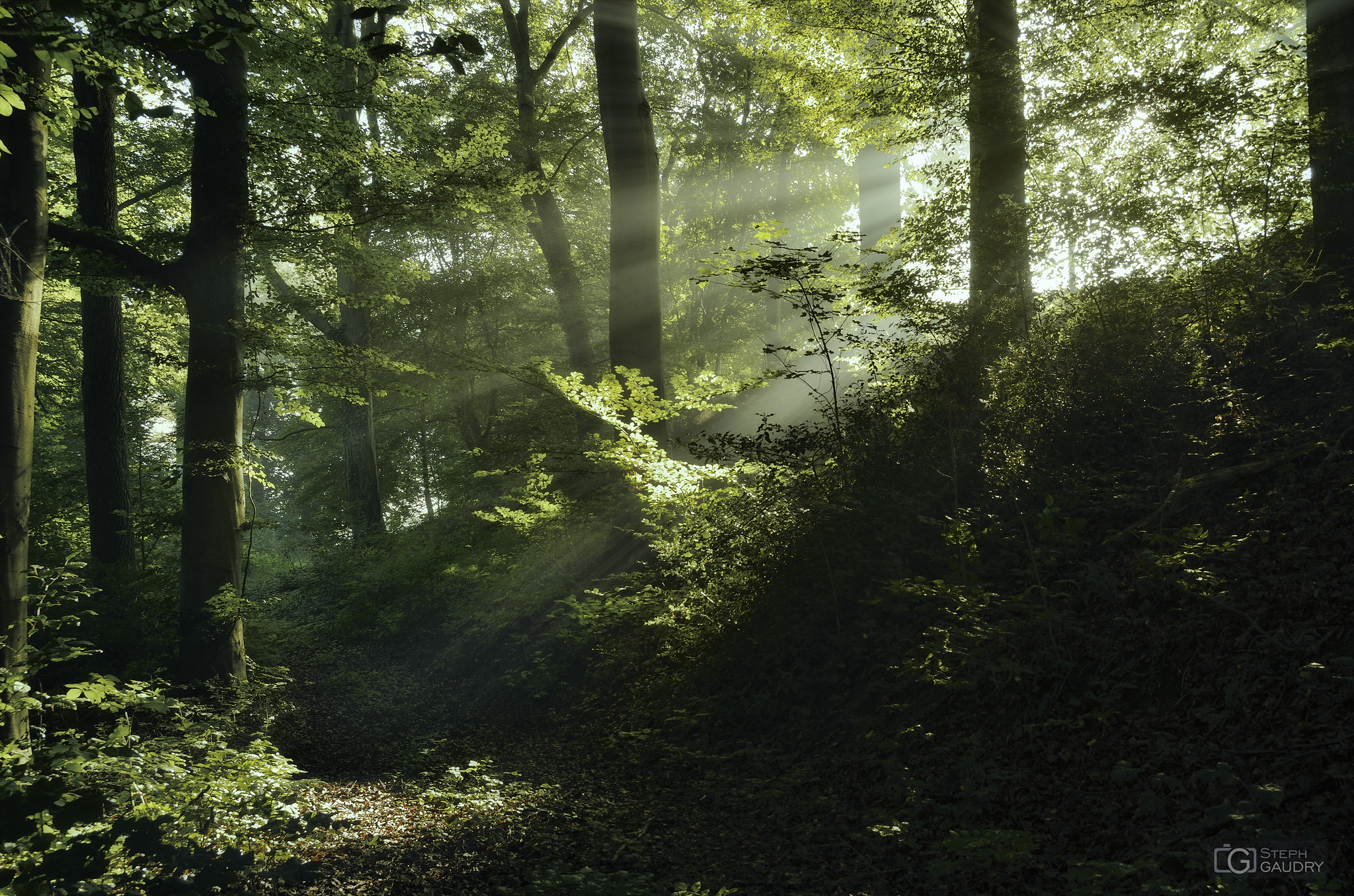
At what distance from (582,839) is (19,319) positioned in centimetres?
550

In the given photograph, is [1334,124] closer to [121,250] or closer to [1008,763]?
[1008,763]

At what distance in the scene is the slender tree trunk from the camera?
750 cm

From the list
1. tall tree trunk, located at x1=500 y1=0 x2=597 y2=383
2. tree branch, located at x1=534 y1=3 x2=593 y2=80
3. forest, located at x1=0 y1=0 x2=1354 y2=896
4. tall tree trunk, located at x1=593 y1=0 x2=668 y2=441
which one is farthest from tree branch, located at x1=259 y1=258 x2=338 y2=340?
tall tree trunk, located at x1=593 y1=0 x2=668 y2=441

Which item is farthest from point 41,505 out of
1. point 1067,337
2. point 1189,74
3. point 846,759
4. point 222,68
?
point 1189,74

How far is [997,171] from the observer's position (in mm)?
7938

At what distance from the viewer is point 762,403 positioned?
20328 millimetres

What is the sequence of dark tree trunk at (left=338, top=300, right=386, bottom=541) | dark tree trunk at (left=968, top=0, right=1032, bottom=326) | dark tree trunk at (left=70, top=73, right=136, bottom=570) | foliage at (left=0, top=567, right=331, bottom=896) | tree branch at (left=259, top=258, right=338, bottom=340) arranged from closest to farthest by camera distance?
foliage at (left=0, top=567, right=331, bottom=896), dark tree trunk at (left=968, top=0, right=1032, bottom=326), dark tree trunk at (left=70, top=73, right=136, bottom=570), tree branch at (left=259, top=258, right=338, bottom=340), dark tree trunk at (left=338, top=300, right=386, bottom=541)

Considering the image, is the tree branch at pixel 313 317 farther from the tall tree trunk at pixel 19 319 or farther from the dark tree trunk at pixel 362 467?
the tall tree trunk at pixel 19 319

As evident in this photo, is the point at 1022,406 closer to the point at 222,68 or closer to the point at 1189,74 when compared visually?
the point at 1189,74

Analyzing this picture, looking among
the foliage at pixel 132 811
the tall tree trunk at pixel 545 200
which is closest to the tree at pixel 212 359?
the foliage at pixel 132 811

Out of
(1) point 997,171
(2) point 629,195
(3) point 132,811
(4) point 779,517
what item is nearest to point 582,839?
(3) point 132,811

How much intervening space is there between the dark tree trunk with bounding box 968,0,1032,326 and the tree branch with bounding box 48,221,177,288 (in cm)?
861

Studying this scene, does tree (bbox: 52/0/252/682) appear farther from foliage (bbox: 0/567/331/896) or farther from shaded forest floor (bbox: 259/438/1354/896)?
shaded forest floor (bbox: 259/438/1354/896)

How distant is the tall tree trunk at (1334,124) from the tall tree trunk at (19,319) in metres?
10.2
